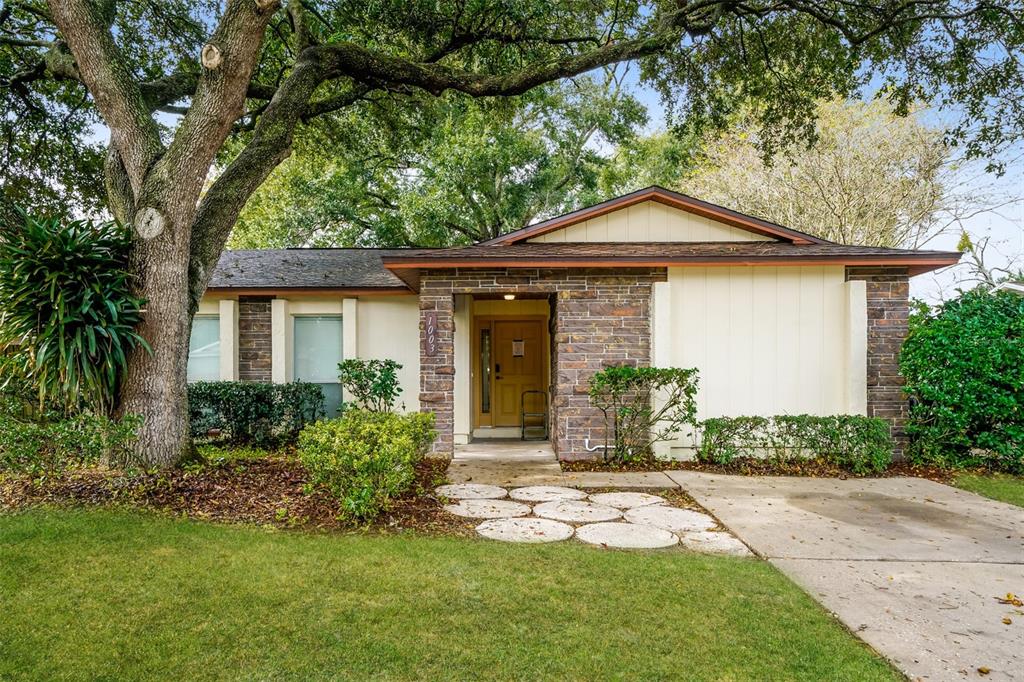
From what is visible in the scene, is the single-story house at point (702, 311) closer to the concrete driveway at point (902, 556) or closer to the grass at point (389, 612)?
the concrete driveway at point (902, 556)

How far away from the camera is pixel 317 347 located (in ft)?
30.2

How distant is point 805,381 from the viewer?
7.10 metres

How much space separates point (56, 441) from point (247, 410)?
314 cm

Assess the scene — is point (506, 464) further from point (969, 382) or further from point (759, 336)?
point (969, 382)

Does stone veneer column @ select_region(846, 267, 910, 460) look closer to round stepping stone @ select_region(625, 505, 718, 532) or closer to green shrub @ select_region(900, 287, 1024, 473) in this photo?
green shrub @ select_region(900, 287, 1024, 473)

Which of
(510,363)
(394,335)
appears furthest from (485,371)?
(394,335)

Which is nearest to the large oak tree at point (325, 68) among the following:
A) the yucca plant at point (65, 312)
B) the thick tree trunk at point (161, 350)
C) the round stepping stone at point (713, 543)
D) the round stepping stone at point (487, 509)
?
the thick tree trunk at point (161, 350)

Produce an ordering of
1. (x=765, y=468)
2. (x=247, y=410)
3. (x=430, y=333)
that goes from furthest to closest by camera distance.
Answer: (x=247, y=410) → (x=430, y=333) → (x=765, y=468)

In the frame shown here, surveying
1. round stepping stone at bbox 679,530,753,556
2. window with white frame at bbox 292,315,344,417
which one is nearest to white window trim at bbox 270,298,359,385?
window with white frame at bbox 292,315,344,417

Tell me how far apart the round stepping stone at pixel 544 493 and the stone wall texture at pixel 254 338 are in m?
5.21

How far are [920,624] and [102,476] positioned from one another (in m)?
6.17

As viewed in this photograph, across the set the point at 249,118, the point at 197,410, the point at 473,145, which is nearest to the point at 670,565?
the point at 197,410

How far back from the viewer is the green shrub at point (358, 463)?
4.22 metres

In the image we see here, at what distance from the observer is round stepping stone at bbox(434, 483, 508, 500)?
209 inches
